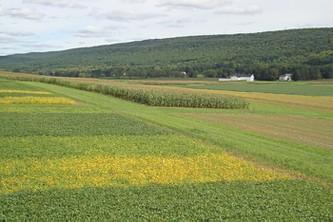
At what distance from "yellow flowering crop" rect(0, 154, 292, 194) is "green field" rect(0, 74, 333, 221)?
31 mm

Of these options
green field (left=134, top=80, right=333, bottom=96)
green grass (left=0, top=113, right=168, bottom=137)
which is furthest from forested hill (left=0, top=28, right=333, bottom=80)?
green grass (left=0, top=113, right=168, bottom=137)

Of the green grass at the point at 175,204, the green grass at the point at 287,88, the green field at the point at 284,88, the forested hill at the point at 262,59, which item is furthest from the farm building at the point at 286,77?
the green grass at the point at 175,204

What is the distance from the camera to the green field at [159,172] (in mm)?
12281

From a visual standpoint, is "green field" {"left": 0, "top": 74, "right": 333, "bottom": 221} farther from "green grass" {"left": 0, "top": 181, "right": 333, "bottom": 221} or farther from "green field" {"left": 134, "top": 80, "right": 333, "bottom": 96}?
"green field" {"left": 134, "top": 80, "right": 333, "bottom": 96}

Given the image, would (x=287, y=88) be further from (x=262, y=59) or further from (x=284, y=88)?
(x=262, y=59)

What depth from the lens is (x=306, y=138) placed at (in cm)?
2911

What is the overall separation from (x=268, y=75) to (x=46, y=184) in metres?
123

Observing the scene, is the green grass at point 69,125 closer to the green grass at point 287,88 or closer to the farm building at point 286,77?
the green grass at point 287,88

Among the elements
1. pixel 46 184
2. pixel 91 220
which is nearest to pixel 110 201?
pixel 91 220

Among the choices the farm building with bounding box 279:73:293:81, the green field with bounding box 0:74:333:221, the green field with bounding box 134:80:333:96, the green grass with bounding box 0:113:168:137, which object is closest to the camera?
the green field with bounding box 0:74:333:221

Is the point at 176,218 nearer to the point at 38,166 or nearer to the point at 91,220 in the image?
the point at 91,220

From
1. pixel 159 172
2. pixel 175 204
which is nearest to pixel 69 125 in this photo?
pixel 159 172

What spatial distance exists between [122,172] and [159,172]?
1254mm

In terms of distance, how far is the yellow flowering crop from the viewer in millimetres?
14984
